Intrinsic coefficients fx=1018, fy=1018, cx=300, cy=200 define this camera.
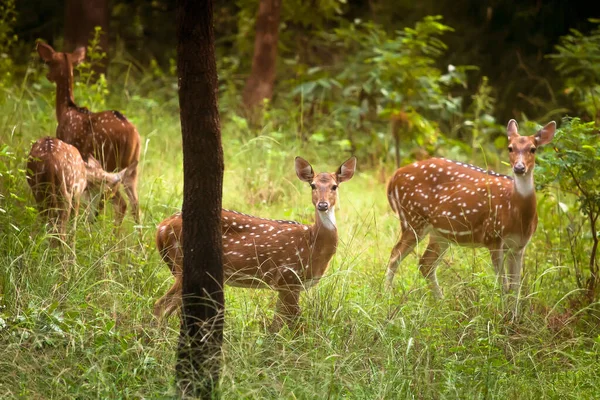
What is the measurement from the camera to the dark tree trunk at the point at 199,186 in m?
4.87

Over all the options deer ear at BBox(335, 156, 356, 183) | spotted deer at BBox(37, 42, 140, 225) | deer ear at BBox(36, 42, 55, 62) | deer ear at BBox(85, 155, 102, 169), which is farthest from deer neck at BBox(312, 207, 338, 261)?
deer ear at BBox(36, 42, 55, 62)

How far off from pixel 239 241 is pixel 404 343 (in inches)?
61.2

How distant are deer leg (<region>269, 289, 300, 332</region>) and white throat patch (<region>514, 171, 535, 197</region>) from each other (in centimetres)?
206

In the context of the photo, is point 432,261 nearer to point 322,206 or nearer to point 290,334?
point 322,206

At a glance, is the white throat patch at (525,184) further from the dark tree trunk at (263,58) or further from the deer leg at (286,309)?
the dark tree trunk at (263,58)

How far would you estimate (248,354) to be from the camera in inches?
201

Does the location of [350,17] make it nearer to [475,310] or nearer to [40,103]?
[40,103]

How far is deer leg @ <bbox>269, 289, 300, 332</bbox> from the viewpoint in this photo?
562 cm

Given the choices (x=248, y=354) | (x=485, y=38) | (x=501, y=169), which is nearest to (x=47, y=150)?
(x=248, y=354)

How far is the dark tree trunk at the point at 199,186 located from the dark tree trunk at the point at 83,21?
24.6ft

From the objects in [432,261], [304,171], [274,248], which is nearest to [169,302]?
[274,248]

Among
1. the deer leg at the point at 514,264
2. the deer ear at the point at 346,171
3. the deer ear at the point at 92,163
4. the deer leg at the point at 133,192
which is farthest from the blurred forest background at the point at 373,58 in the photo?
the deer ear at the point at 346,171

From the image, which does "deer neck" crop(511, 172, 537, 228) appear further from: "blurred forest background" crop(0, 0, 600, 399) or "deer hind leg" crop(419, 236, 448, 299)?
"deer hind leg" crop(419, 236, 448, 299)

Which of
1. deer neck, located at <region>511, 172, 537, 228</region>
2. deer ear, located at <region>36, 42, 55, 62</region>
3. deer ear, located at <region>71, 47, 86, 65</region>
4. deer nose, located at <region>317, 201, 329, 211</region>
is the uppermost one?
deer ear, located at <region>36, 42, 55, 62</region>
